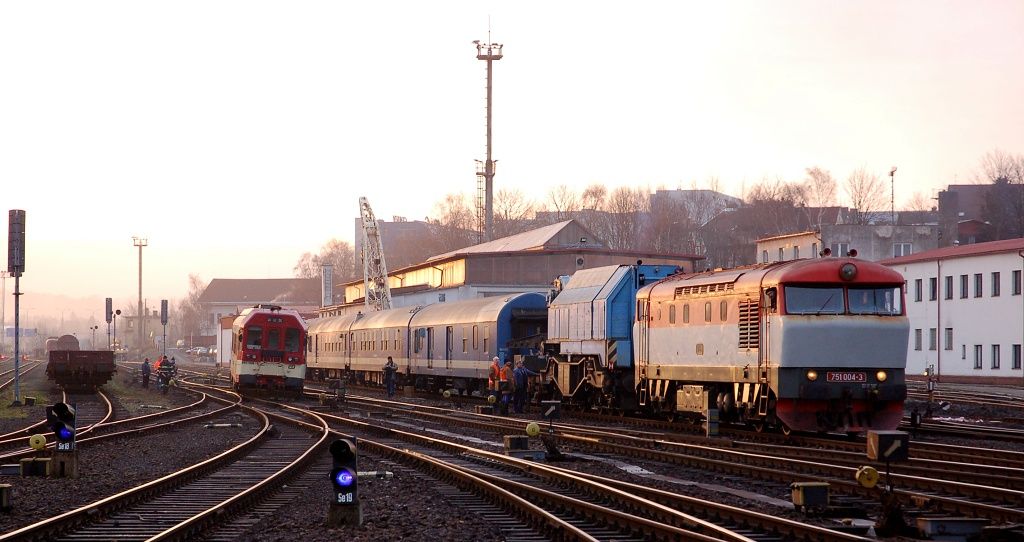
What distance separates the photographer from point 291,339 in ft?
145

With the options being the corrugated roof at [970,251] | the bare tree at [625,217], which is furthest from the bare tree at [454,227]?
the corrugated roof at [970,251]

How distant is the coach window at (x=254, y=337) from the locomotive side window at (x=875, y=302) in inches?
1063

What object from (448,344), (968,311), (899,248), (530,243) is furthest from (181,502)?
(899,248)

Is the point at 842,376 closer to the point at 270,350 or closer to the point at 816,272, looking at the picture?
the point at 816,272

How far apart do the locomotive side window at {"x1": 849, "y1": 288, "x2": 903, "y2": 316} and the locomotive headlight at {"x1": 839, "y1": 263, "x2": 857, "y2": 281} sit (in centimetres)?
30

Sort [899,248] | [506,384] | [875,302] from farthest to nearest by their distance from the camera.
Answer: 1. [899,248]
2. [506,384]
3. [875,302]

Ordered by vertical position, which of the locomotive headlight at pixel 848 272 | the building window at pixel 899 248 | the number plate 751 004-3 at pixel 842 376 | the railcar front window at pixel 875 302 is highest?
Result: the building window at pixel 899 248

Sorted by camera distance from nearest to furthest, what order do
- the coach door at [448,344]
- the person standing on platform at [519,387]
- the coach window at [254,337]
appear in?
the person standing on platform at [519,387] → the coach door at [448,344] → the coach window at [254,337]

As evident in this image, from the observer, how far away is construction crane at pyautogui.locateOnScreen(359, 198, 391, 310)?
89.8 m

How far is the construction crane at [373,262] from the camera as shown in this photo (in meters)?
89.8

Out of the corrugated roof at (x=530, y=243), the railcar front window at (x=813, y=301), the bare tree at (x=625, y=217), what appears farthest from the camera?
the bare tree at (x=625, y=217)

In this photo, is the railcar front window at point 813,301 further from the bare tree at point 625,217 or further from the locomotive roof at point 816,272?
the bare tree at point 625,217

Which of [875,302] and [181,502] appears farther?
[875,302]

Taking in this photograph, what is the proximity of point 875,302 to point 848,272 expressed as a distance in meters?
0.82
